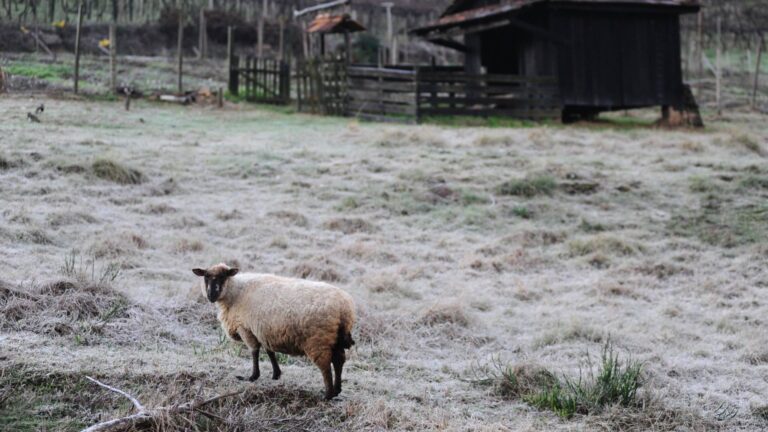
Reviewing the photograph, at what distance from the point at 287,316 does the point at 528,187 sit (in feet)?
29.4

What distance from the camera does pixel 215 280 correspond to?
5941mm

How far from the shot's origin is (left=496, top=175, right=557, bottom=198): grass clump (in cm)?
1391

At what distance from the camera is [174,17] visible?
3531cm

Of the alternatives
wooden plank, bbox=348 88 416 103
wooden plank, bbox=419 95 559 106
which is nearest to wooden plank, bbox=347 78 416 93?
wooden plank, bbox=348 88 416 103

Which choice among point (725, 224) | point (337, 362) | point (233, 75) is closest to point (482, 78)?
point (233, 75)

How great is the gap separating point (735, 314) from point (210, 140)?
37.3 feet

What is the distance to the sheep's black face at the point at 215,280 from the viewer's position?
5918 millimetres

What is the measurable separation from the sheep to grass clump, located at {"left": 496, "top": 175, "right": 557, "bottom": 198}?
841cm

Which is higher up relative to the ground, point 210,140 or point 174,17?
point 174,17

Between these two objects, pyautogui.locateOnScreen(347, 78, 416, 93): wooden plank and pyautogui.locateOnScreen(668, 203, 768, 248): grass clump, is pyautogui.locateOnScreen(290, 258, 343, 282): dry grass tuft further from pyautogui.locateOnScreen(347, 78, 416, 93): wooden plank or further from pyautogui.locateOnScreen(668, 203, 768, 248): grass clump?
pyautogui.locateOnScreen(347, 78, 416, 93): wooden plank

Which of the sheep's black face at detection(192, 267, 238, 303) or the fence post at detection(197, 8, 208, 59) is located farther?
the fence post at detection(197, 8, 208, 59)

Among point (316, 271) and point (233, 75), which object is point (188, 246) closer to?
point (316, 271)

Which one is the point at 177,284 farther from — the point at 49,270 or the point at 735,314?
the point at 735,314

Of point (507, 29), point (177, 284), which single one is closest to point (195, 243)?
point (177, 284)
